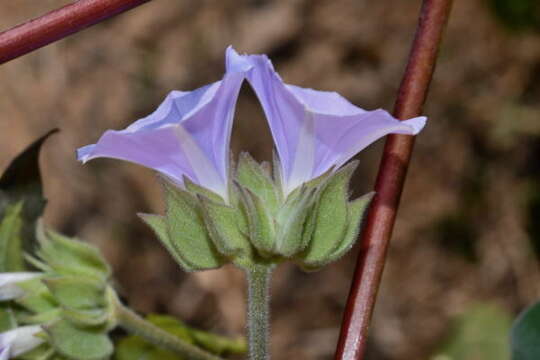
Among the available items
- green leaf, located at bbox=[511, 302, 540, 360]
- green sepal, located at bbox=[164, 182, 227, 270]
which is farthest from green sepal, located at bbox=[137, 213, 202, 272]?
green leaf, located at bbox=[511, 302, 540, 360]

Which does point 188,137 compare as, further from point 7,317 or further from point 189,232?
point 7,317

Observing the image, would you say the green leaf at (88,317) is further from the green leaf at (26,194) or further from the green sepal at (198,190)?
the green sepal at (198,190)

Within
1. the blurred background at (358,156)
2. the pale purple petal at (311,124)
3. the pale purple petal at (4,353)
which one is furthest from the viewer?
the blurred background at (358,156)

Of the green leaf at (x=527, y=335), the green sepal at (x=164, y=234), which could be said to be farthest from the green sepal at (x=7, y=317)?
the green leaf at (x=527, y=335)

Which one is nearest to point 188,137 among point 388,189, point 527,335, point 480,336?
point 388,189

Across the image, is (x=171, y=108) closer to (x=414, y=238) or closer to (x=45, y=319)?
(x=45, y=319)

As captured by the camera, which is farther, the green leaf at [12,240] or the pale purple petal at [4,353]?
the green leaf at [12,240]

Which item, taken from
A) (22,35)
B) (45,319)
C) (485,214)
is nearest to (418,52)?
(22,35)
